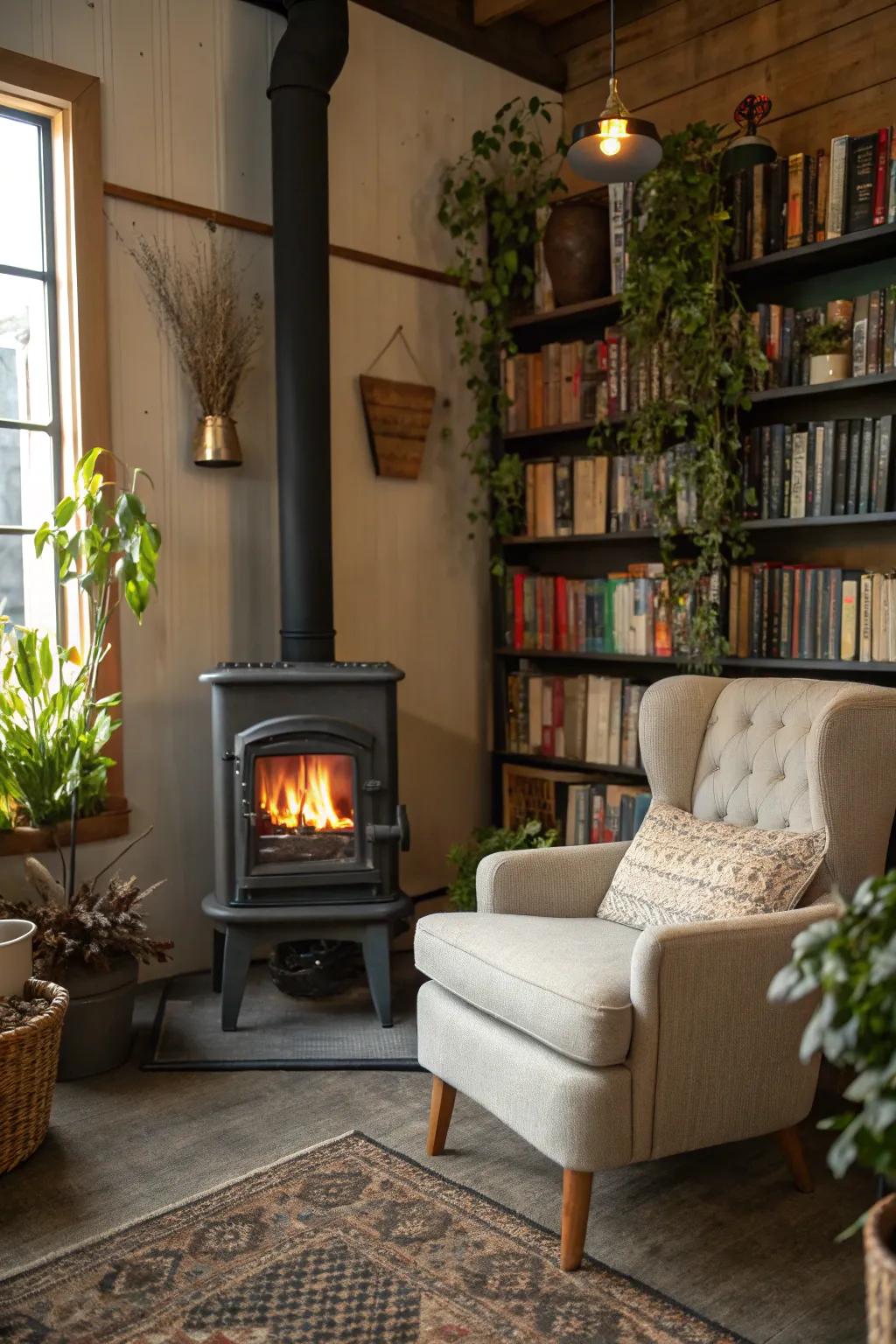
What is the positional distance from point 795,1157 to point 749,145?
2.60 metres

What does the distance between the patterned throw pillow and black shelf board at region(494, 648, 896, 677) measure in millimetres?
765

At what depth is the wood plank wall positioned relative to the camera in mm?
3248

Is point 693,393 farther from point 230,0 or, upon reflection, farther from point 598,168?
point 230,0

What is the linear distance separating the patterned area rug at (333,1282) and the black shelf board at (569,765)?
1.66 m

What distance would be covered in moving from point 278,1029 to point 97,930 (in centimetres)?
56

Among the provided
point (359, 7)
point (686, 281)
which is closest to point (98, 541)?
point (686, 281)

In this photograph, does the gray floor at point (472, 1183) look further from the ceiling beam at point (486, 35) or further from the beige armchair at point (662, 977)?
the ceiling beam at point (486, 35)

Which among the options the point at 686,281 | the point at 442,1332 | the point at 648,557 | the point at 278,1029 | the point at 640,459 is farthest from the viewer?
the point at 648,557

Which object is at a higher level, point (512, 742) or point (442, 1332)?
point (512, 742)

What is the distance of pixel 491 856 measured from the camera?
2.53 metres

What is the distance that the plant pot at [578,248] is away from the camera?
364 cm

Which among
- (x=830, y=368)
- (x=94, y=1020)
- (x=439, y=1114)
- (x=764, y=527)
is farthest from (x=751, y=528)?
(x=94, y=1020)

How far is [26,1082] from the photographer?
2.27m

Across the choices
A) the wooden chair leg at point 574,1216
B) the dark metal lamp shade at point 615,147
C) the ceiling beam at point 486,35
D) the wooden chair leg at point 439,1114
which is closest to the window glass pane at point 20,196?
the ceiling beam at point 486,35
